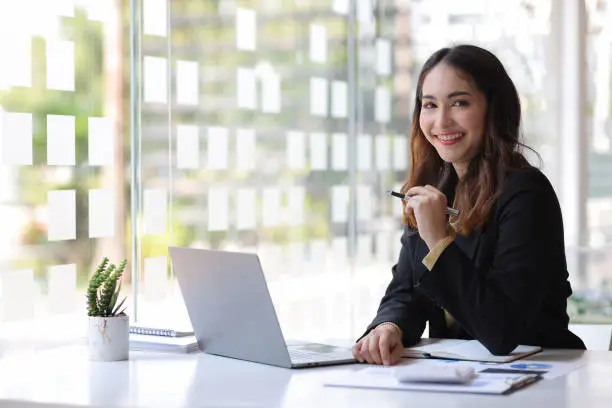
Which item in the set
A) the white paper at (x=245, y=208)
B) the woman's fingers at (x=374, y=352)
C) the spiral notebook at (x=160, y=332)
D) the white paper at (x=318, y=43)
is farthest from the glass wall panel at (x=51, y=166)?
the woman's fingers at (x=374, y=352)

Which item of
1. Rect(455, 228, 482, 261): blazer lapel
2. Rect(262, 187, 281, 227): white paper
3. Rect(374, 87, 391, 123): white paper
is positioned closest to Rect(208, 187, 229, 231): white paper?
Rect(262, 187, 281, 227): white paper

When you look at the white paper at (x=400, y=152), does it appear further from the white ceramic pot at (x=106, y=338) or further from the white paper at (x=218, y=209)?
the white ceramic pot at (x=106, y=338)

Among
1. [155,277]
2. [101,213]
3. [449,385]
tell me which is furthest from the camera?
[155,277]

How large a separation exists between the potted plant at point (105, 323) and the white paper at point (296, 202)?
2.34 m

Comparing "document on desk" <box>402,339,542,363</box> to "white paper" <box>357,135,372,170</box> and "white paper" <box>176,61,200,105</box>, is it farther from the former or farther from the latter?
"white paper" <box>176,61,200,105</box>

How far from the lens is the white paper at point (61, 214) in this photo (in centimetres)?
366

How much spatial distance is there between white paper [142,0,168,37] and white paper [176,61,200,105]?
17cm

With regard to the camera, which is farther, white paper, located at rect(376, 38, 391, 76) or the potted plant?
white paper, located at rect(376, 38, 391, 76)

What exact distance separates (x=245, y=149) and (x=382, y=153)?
592 millimetres

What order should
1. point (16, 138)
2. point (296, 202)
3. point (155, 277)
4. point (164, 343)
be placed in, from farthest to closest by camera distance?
point (296, 202)
point (155, 277)
point (16, 138)
point (164, 343)

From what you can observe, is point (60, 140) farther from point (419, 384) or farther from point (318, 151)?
point (419, 384)

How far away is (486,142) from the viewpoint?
89.7 inches

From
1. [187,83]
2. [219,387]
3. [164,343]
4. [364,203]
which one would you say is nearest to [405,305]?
[164,343]

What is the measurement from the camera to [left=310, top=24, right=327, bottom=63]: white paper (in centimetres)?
430
